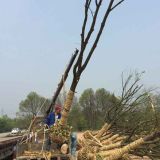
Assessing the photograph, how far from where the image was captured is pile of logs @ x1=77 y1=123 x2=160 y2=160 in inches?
372

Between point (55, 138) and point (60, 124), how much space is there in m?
0.41

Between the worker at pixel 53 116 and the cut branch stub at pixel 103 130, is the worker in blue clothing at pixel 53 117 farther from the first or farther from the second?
the cut branch stub at pixel 103 130

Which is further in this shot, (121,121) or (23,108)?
(23,108)

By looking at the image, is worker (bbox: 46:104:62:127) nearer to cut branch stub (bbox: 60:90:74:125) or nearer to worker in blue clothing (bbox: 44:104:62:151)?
worker in blue clothing (bbox: 44:104:62:151)

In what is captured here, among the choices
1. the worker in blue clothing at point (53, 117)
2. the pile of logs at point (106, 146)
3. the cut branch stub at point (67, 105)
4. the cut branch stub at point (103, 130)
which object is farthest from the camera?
the cut branch stub at point (103, 130)

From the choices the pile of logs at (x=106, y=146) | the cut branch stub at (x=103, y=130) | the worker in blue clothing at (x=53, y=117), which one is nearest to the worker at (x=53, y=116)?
the worker in blue clothing at (x=53, y=117)

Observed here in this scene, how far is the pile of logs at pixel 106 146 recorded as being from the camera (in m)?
9.45

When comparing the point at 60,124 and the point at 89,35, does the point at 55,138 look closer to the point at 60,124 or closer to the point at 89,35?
the point at 60,124

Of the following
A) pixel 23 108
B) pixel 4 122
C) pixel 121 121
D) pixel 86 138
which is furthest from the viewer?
pixel 4 122

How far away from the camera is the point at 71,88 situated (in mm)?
10508

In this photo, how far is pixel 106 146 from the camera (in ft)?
34.3

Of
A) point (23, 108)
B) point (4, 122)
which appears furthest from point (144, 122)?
point (4, 122)

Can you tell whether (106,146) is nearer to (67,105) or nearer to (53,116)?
(67,105)

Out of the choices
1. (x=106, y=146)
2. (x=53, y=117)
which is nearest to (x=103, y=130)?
(x=106, y=146)
